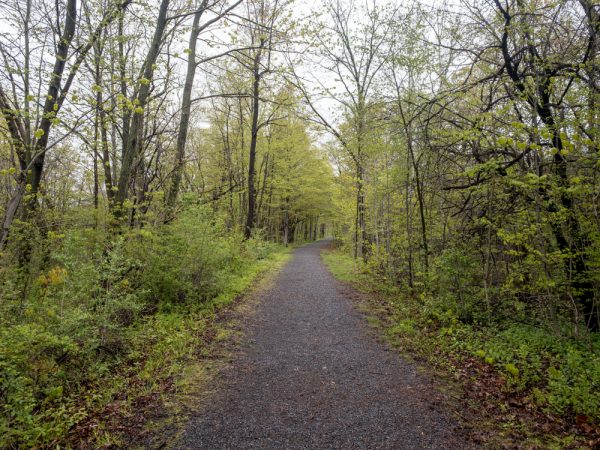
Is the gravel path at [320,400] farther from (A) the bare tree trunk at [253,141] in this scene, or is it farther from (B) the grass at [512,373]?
(A) the bare tree trunk at [253,141]

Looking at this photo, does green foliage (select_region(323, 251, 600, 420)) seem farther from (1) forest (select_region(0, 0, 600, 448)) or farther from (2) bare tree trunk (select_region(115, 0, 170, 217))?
(2) bare tree trunk (select_region(115, 0, 170, 217))

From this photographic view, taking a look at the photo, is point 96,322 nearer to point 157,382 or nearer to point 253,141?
point 157,382

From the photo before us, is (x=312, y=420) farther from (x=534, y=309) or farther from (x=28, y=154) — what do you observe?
(x=28, y=154)

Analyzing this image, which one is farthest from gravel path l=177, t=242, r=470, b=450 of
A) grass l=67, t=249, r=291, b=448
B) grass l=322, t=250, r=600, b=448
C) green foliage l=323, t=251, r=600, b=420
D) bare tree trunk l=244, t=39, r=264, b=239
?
bare tree trunk l=244, t=39, r=264, b=239

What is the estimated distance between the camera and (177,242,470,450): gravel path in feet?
9.20

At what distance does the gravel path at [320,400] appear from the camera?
2.80m

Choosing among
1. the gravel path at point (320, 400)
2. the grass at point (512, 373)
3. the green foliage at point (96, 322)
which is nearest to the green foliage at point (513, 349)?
the grass at point (512, 373)

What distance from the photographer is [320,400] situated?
3443 millimetres

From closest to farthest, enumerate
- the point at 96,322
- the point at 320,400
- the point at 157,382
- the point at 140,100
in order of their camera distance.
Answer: the point at 320,400 → the point at 157,382 → the point at 96,322 → the point at 140,100

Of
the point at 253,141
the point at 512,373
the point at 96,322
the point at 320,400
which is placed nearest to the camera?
the point at 320,400

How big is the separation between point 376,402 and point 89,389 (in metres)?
3.15

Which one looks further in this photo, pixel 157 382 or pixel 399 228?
pixel 399 228

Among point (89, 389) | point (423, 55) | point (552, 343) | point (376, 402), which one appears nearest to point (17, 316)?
point (89, 389)

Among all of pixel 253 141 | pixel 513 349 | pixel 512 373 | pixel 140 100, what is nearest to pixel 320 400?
pixel 512 373
